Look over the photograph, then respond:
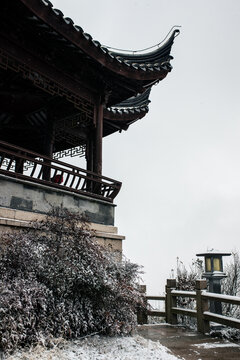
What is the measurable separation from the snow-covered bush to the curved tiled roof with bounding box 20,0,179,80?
389 centimetres

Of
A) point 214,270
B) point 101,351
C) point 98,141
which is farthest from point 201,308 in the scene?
point 98,141

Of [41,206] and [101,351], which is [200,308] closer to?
[101,351]

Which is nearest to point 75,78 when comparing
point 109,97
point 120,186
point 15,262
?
point 109,97

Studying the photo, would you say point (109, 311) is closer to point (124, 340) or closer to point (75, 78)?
point (124, 340)

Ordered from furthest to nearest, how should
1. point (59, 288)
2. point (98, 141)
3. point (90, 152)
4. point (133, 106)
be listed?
1. point (133, 106)
2. point (90, 152)
3. point (98, 141)
4. point (59, 288)

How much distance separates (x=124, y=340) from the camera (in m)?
5.37

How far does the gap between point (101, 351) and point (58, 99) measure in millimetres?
6714

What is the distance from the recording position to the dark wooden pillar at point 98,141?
29.8 feet

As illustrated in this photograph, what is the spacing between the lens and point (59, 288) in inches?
207

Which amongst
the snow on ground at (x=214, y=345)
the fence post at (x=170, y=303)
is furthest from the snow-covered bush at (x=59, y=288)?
the fence post at (x=170, y=303)

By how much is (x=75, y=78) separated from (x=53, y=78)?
2.55ft

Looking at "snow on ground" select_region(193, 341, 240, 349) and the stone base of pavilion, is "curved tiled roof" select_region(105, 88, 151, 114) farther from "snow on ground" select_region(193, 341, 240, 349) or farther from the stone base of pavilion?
"snow on ground" select_region(193, 341, 240, 349)

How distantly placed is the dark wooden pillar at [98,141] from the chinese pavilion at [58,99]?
2 centimetres

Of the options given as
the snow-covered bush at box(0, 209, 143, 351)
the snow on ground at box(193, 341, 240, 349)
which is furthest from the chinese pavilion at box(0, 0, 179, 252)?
the snow on ground at box(193, 341, 240, 349)
